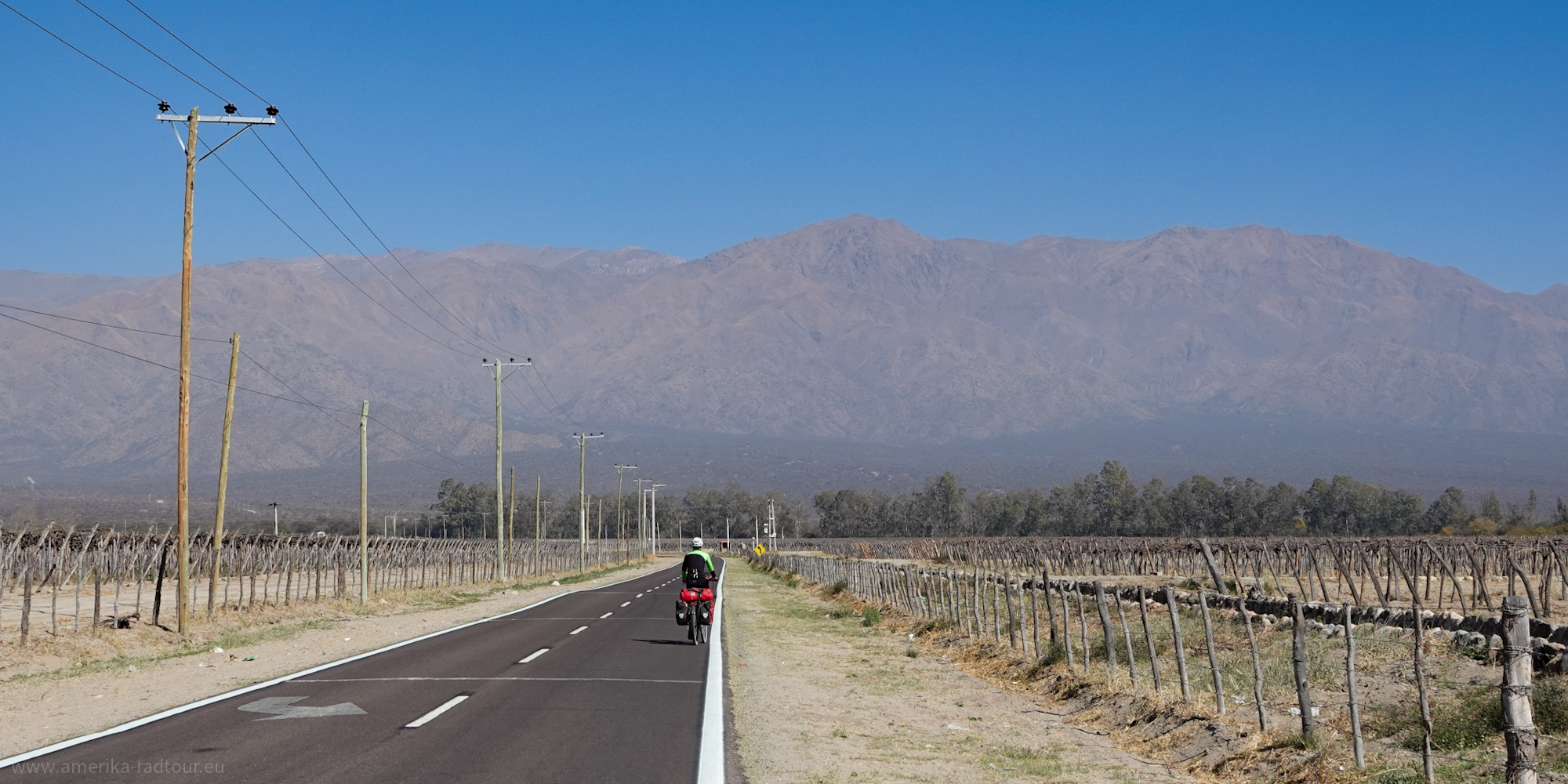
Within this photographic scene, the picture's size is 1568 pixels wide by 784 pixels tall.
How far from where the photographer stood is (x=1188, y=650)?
25.0m

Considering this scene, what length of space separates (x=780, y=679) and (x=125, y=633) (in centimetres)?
1609

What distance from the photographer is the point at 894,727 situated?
52.1ft

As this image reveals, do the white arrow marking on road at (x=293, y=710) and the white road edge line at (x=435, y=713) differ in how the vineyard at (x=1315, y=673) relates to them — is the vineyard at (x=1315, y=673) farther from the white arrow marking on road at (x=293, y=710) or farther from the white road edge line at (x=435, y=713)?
the white arrow marking on road at (x=293, y=710)

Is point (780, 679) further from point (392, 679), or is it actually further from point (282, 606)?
point (282, 606)

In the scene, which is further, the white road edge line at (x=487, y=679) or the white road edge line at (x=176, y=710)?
the white road edge line at (x=487, y=679)

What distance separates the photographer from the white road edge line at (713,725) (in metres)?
11.9

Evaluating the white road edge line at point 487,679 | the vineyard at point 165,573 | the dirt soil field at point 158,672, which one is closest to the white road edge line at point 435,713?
the white road edge line at point 487,679

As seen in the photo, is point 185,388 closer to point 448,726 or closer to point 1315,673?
point 448,726

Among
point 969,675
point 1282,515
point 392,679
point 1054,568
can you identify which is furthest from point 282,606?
point 1282,515

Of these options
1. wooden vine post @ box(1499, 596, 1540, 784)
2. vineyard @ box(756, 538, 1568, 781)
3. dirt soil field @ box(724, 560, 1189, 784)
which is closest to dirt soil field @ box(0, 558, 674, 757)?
dirt soil field @ box(724, 560, 1189, 784)

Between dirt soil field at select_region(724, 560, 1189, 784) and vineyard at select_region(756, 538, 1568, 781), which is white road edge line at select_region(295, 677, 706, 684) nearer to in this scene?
dirt soil field at select_region(724, 560, 1189, 784)

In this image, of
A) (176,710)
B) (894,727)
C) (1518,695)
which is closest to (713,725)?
(894,727)

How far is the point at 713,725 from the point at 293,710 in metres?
5.25

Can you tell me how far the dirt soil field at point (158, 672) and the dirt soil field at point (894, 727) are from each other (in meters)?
7.58
